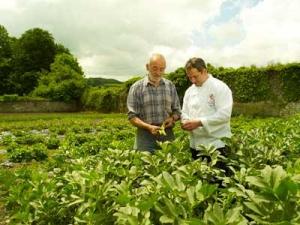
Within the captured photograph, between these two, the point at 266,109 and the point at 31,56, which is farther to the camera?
the point at 31,56

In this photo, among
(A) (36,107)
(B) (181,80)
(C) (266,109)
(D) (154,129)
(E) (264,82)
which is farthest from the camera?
(A) (36,107)

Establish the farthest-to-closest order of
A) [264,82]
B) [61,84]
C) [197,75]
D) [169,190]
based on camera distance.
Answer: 1. [61,84]
2. [264,82]
3. [197,75]
4. [169,190]

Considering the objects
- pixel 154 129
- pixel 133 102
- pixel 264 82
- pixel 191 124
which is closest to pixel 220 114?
pixel 191 124

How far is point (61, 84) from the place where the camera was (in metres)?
58.5

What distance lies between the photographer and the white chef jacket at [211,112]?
5.04 meters

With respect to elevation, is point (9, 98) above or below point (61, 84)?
below

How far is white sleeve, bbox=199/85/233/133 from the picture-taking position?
5.02 metres

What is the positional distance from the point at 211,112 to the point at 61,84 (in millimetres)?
54574

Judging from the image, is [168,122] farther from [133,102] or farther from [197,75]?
[197,75]

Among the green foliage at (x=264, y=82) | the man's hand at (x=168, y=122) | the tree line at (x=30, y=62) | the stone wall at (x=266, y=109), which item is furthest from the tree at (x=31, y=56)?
the man's hand at (x=168, y=122)

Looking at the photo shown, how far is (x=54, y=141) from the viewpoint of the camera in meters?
17.2

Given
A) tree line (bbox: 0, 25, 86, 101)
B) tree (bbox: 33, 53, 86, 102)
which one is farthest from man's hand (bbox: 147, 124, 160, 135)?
tree line (bbox: 0, 25, 86, 101)

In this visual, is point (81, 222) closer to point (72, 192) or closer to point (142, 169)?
point (72, 192)

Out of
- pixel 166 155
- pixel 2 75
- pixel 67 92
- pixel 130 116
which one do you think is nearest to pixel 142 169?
pixel 166 155
